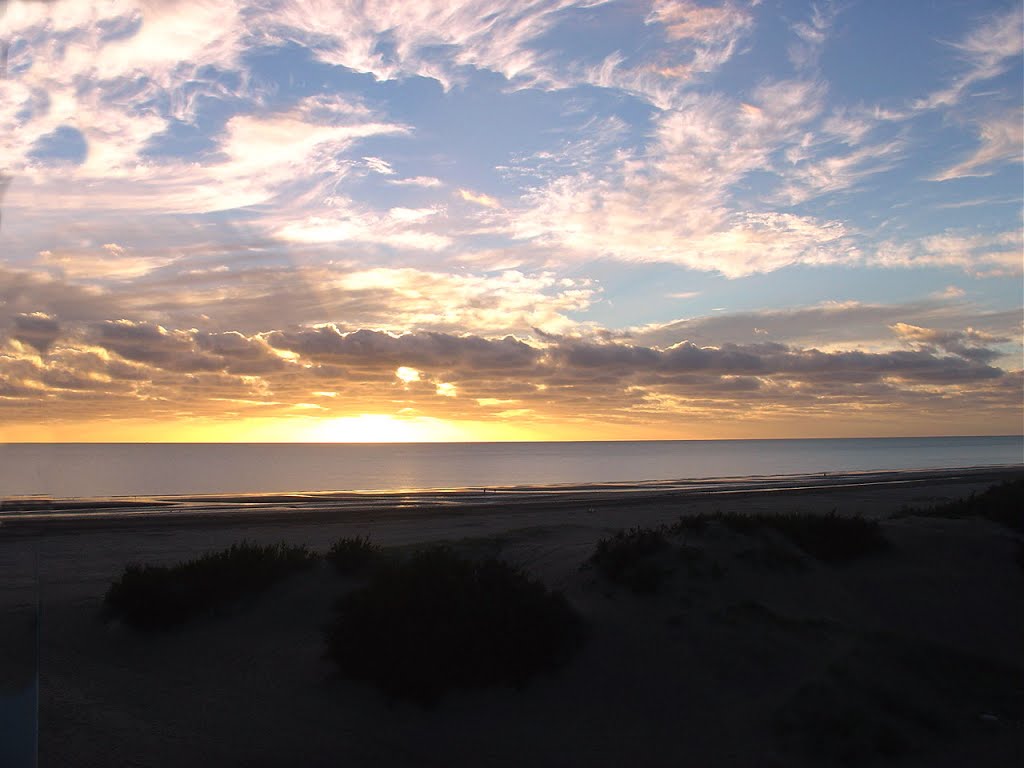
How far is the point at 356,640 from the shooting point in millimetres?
8664

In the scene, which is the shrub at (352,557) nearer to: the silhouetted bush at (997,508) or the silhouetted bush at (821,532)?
the silhouetted bush at (821,532)

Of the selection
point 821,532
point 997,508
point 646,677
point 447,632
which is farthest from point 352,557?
point 997,508

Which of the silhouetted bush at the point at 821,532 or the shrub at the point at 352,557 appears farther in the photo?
the silhouetted bush at the point at 821,532

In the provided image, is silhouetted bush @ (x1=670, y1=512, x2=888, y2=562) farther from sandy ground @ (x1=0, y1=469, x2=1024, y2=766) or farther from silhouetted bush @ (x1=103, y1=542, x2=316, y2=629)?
Result: silhouetted bush @ (x1=103, y1=542, x2=316, y2=629)

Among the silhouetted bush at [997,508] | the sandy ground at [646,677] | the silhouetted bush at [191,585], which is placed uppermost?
the silhouetted bush at [997,508]

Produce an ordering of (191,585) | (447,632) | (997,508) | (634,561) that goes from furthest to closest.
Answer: (997,508) → (634,561) → (191,585) → (447,632)

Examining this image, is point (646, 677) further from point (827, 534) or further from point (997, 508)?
point (997, 508)

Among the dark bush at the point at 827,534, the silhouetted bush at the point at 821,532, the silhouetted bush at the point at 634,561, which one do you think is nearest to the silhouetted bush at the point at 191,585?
the silhouetted bush at the point at 634,561

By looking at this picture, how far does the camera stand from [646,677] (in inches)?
342

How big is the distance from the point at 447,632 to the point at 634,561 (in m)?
3.63

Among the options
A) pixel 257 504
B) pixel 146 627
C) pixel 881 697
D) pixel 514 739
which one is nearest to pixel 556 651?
pixel 514 739

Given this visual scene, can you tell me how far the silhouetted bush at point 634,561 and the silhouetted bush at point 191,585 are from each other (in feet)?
15.1

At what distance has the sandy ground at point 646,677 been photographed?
24.0 feet

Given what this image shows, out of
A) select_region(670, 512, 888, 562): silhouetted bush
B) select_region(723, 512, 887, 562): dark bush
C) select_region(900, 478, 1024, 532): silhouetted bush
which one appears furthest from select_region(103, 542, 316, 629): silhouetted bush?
select_region(900, 478, 1024, 532): silhouetted bush
